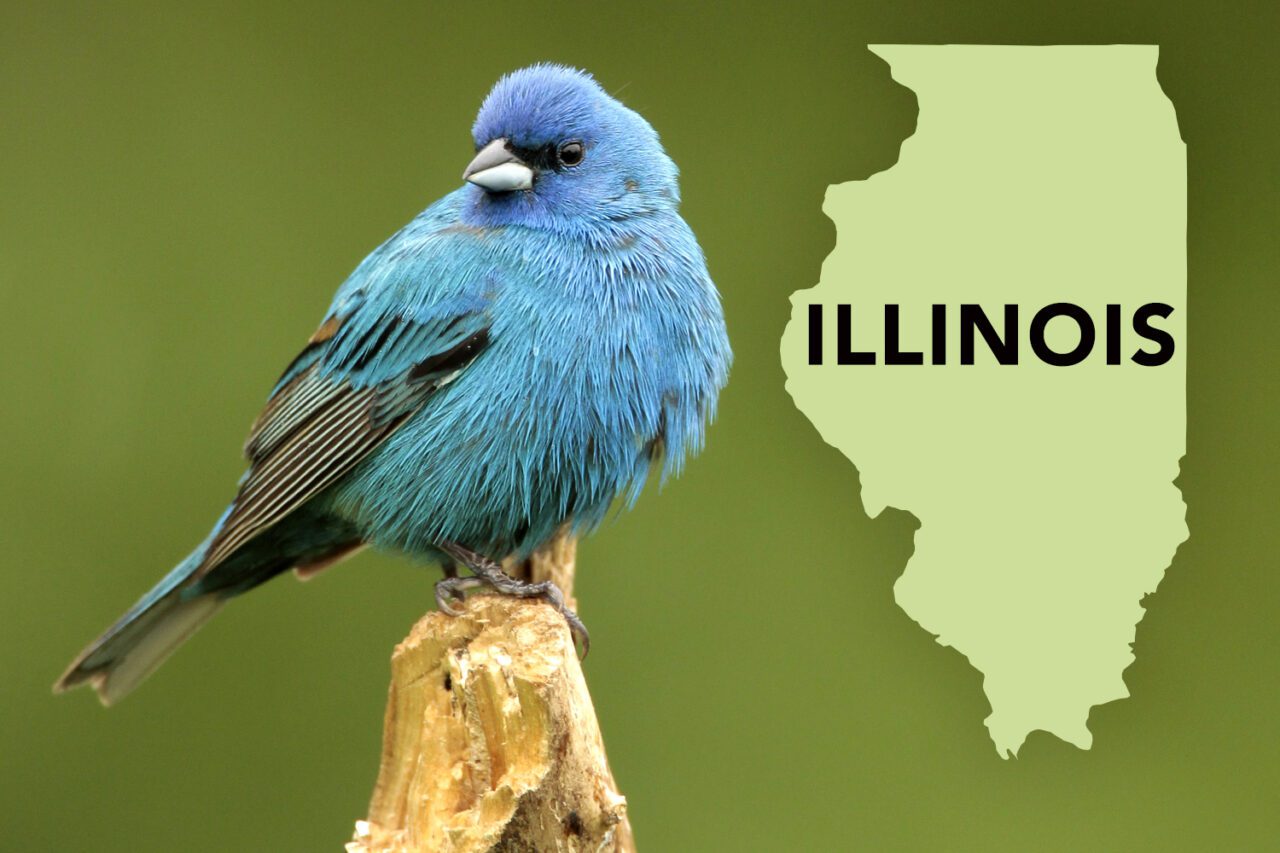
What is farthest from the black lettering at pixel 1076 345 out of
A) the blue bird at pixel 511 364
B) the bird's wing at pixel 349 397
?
the bird's wing at pixel 349 397

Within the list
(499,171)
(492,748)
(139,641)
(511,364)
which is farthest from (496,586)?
(139,641)

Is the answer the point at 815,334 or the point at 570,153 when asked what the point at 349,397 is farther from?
the point at 815,334

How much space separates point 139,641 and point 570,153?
178 centimetres

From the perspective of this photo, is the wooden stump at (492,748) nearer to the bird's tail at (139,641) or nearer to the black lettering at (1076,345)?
the bird's tail at (139,641)

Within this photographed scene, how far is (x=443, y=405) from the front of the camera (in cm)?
443

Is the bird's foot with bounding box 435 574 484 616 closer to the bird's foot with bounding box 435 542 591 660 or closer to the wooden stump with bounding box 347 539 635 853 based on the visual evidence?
the bird's foot with bounding box 435 542 591 660

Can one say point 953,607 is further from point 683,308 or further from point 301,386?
point 301,386

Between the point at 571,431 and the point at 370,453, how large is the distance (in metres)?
0.55

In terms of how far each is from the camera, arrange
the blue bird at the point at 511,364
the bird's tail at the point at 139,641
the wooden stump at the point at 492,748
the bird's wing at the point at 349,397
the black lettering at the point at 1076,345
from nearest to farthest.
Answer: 1. the wooden stump at the point at 492,748
2. the blue bird at the point at 511,364
3. the bird's wing at the point at 349,397
4. the bird's tail at the point at 139,641
5. the black lettering at the point at 1076,345

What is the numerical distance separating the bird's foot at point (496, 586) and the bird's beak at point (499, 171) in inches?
35.0

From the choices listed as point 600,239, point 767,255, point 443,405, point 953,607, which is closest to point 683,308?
point 600,239

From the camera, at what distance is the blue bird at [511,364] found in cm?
434

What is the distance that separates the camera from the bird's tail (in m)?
A: 4.89

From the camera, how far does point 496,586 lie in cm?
443
